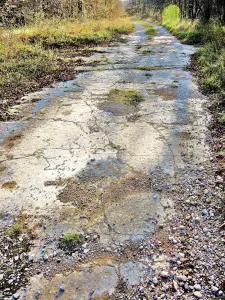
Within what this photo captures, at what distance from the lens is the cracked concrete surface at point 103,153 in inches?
91.4

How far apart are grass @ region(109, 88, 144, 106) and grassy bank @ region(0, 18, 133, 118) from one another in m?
1.77

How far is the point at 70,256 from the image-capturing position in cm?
204

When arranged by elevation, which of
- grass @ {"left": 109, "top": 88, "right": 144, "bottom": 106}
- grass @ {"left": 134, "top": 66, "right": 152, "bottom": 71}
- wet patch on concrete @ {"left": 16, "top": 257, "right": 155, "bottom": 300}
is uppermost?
grass @ {"left": 134, "top": 66, "right": 152, "bottom": 71}

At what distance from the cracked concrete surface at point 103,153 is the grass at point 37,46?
102 cm

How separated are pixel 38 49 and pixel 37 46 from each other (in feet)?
0.59

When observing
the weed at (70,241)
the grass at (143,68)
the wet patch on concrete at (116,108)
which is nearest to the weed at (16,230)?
the weed at (70,241)

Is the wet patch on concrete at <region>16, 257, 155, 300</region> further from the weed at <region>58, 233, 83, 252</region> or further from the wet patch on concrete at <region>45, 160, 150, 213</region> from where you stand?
the wet patch on concrete at <region>45, 160, 150, 213</region>

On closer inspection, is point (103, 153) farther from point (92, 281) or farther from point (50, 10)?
point (50, 10)

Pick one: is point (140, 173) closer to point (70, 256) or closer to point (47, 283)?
point (70, 256)

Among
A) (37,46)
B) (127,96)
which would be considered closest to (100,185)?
(127,96)

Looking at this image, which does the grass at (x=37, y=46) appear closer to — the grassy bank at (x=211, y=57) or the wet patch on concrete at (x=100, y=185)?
the wet patch on concrete at (x=100, y=185)

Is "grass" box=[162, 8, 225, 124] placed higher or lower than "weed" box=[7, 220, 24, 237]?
higher

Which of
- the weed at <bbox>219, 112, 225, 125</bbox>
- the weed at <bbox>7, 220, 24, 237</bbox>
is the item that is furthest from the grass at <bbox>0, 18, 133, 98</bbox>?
the weed at <bbox>219, 112, 225, 125</bbox>

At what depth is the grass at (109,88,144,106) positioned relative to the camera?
497 cm
